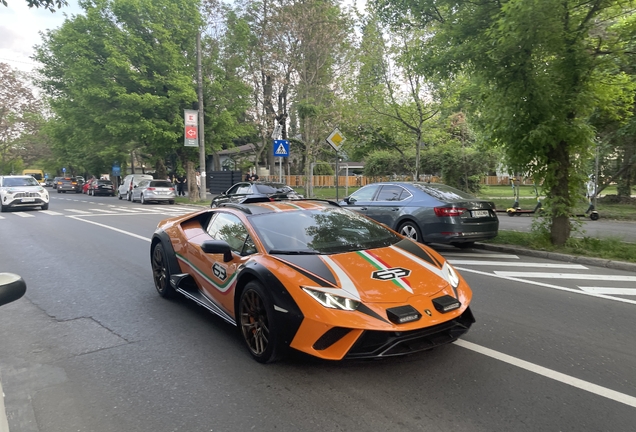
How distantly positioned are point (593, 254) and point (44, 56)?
36012mm

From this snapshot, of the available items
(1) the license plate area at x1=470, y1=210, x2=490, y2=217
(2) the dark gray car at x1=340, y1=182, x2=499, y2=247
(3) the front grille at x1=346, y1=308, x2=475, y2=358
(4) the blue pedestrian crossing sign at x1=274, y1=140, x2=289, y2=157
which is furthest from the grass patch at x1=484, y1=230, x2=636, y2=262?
(4) the blue pedestrian crossing sign at x1=274, y1=140, x2=289, y2=157

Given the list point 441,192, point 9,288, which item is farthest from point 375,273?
point 441,192

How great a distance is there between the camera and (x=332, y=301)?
343 centimetres

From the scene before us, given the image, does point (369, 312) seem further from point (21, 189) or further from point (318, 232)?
point (21, 189)

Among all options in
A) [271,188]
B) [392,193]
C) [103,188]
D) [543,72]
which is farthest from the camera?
[103,188]

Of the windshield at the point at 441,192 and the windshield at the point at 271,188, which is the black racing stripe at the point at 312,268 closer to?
the windshield at the point at 441,192

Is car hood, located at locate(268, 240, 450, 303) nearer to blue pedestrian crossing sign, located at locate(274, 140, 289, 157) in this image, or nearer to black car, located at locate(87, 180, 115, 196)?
blue pedestrian crossing sign, located at locate(274, 140, 289, 157)

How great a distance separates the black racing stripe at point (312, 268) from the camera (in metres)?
3.59

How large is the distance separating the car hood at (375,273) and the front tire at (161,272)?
2.46 m

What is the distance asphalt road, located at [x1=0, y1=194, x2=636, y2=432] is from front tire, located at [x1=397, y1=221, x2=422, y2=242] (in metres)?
2.91

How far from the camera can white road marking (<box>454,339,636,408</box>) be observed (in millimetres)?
3260

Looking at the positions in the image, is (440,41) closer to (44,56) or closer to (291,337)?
(291,337)

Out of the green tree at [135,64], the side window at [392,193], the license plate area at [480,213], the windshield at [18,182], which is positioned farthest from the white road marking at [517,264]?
the green tree at [135,64]

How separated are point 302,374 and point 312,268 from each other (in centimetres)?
86
